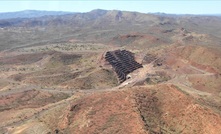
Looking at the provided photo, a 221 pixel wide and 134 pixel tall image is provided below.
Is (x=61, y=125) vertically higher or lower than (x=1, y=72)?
higher

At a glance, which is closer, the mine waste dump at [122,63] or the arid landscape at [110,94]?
the arid landscape at [110,94]

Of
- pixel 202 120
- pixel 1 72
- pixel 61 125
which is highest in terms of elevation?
pixel 202 120

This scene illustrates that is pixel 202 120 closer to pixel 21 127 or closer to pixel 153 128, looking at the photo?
pixel 153 128

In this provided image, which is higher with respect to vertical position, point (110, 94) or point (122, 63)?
point (110, 94)

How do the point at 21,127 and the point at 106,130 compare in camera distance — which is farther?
the point at 21,127

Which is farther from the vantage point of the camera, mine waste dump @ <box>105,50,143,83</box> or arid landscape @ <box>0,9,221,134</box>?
mine waste dump @ <box>105,50,143,83</box>

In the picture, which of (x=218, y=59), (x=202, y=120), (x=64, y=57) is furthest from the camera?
(x=64, y=57)

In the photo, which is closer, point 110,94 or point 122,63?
point 110,94

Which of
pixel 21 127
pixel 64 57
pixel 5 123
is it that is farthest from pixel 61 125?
pixel 64 57
